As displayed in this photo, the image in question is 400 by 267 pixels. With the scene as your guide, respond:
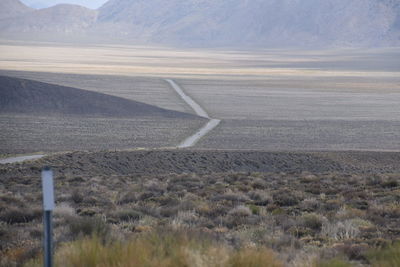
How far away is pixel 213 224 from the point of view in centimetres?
1097

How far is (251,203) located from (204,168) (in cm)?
1455

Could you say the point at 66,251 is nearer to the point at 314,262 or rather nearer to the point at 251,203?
the point at 314,262

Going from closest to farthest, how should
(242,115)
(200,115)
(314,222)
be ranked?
(314,222) → (200,115) → (242,115)

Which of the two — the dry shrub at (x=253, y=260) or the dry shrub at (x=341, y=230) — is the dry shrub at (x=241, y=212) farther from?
the dry shrub at (x=253, y=260)

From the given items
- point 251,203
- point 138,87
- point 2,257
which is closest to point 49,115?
point 138,87

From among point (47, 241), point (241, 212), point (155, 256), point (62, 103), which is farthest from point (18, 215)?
point (62, 103)

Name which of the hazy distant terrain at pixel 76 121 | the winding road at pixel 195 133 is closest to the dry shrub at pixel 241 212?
the winding road at pixel 195 133

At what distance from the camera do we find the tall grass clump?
22.7 ft

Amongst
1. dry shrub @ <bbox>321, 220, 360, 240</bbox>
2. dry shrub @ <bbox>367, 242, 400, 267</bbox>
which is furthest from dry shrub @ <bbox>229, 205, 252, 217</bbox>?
dry shrub @ <bbox>367, 242, 400, 267</bbox>

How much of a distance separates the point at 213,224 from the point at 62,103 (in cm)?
4656

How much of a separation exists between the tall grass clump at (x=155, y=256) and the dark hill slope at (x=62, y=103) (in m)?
45.5

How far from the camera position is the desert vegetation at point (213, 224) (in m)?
7.36

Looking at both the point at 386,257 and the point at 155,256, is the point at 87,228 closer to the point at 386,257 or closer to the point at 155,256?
the point at 155,256

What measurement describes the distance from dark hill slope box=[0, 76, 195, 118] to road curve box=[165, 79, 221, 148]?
2351 millimetres
